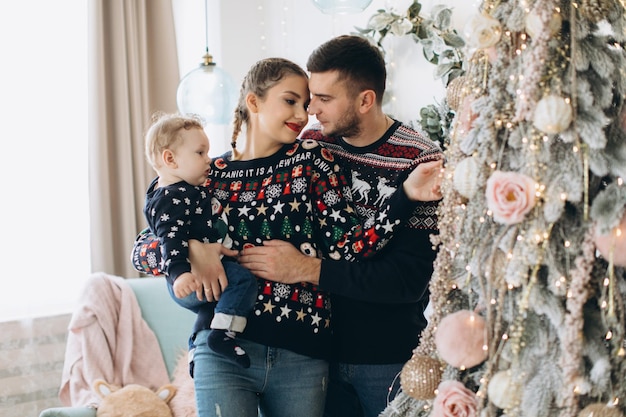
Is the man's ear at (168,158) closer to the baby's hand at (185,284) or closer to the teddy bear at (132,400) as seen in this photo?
the baby's hand at (185,284)

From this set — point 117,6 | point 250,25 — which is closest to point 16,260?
point 117,6

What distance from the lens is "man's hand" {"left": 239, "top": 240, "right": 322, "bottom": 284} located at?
1719 mm

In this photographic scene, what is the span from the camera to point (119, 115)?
4246 mm

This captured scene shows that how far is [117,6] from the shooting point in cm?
425

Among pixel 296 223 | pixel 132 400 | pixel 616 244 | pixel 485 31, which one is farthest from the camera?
pixel 132 400

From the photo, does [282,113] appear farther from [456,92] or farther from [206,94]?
[206,94]

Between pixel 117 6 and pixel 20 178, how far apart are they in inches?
44.5

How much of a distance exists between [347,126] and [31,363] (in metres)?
2.70

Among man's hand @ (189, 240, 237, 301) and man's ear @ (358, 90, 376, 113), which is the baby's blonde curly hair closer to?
man's hand @ (189, 240, 237, 301)

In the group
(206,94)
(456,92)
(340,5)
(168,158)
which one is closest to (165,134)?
(168,158)

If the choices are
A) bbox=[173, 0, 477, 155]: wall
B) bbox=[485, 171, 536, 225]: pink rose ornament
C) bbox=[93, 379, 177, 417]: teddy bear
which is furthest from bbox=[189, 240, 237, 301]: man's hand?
bbox=[173, 0, 477, 155]: wall

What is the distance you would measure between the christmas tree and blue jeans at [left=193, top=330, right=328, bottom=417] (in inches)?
19.0

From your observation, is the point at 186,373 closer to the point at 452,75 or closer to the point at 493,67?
the point at 452,75

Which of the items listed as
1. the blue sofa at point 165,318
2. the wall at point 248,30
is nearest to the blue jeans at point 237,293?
Result: the blue sofa at point 165,318
